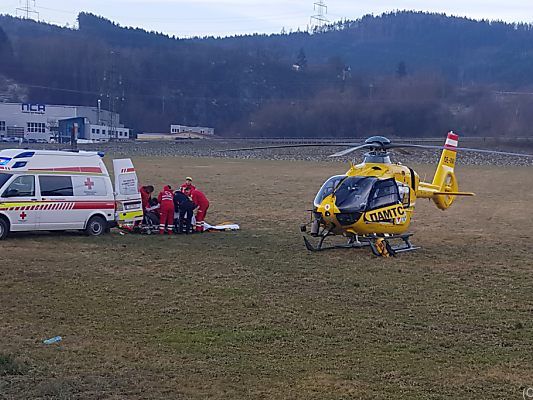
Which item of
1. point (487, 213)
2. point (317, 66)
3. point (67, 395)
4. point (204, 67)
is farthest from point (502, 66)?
point (67, 395)

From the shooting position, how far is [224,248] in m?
15.4

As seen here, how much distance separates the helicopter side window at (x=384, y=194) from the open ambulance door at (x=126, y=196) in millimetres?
5960

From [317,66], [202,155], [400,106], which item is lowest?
[202,155]

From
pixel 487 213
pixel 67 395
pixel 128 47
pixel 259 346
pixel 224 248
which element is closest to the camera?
pixel 67 395

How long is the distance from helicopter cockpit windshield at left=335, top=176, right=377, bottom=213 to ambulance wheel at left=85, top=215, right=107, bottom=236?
5675mm

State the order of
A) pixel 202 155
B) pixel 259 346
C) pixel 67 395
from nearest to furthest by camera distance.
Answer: pixel 67 395 < pixel 259 346 < pixel 202 155

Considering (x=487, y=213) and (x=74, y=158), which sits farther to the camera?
(x=487, y=213)

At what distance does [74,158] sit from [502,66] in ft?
359

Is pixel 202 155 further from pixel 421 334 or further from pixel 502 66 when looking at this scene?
pixel 502 66

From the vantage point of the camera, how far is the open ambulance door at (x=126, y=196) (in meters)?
17.0

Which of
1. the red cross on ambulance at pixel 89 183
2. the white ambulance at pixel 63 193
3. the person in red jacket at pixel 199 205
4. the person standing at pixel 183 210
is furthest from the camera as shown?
the person in red jacket at pixel 199 205

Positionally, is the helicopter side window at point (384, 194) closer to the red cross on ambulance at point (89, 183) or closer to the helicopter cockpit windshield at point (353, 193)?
the helicopter cockpit windshield at point (353, 193)

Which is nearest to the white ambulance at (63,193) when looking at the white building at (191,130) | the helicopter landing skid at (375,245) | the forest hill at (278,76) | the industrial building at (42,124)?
the helicopter landing skid at (375,245)

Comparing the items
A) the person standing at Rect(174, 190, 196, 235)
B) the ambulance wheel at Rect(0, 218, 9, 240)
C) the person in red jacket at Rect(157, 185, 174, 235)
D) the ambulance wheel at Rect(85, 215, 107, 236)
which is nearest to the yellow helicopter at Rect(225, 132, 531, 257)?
the person standing at Rect(174, 190, 196, 235)
